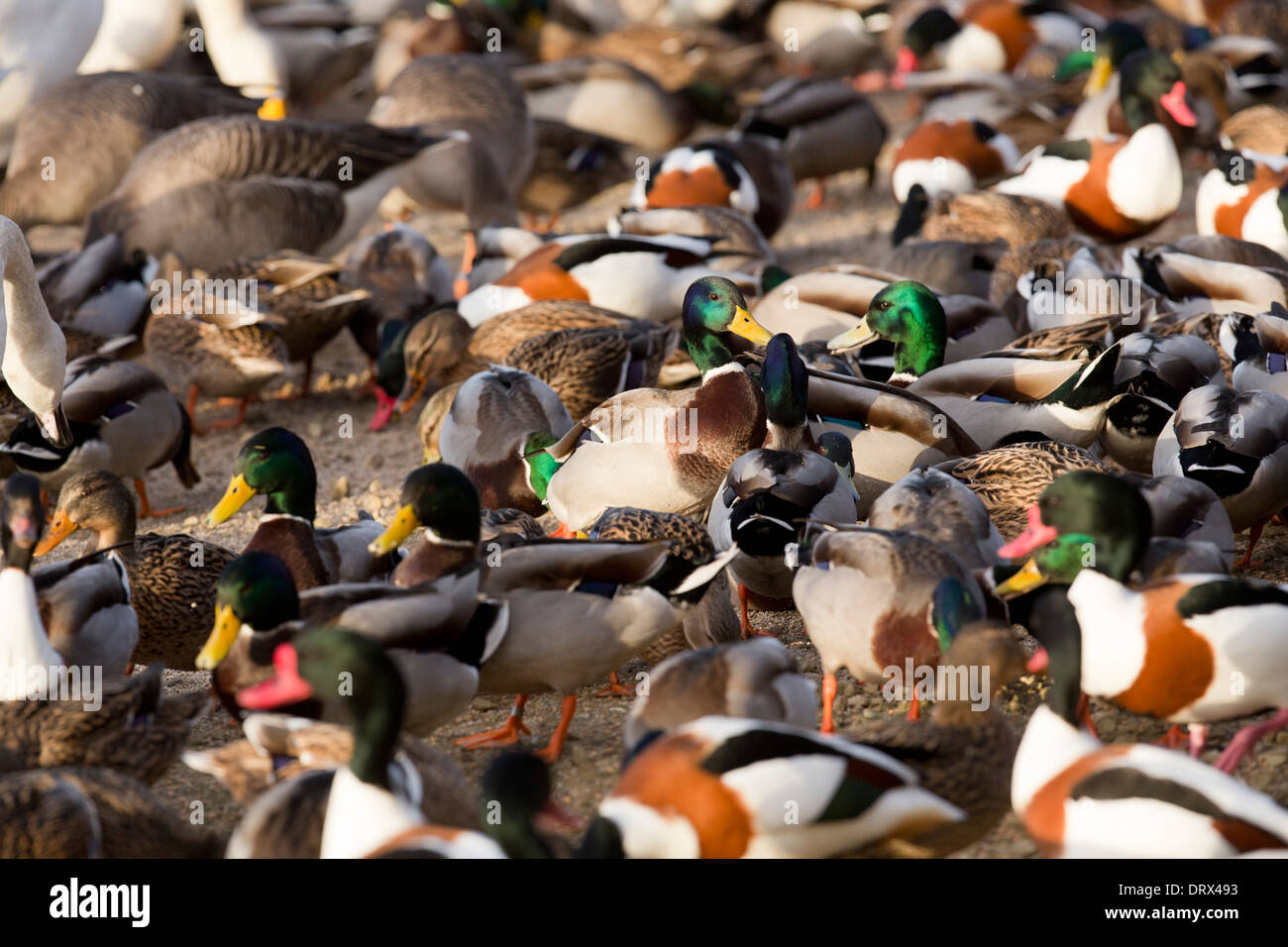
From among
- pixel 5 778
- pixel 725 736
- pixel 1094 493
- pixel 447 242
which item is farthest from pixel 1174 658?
pixel 447 242

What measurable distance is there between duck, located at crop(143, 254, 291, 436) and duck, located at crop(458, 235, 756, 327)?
0.95m

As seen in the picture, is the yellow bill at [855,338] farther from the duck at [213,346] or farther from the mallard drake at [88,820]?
the mallard drake at [88,820]

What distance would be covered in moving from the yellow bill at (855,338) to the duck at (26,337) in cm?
298

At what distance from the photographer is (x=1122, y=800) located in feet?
11.4

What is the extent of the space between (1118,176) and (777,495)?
184 inches

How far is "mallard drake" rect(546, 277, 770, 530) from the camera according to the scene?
226 inches

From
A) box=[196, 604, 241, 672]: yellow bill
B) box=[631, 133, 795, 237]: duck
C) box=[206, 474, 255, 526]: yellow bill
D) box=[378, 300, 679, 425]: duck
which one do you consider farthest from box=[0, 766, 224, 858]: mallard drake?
box=[631, 133, 795, 237]: duck

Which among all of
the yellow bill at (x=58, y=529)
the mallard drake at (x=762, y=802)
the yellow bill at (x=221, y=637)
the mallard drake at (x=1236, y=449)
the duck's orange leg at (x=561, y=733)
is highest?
the mallard drake at (x=1236, y=449)

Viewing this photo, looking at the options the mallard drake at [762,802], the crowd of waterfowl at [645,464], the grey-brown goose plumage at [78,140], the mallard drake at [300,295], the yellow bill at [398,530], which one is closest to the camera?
the mallard drake at [762,802]

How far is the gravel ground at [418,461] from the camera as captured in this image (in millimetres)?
4445

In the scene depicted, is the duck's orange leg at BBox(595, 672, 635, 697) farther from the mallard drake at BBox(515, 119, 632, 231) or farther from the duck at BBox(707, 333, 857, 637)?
the mallard drake at BBox(515, 119, 632, 231)

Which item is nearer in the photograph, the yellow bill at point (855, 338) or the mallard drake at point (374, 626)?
the mallard drake at point (374, 626)

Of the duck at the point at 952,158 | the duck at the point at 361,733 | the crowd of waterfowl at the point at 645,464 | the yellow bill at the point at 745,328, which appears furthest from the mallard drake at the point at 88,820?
the duck at the point at 952,158
